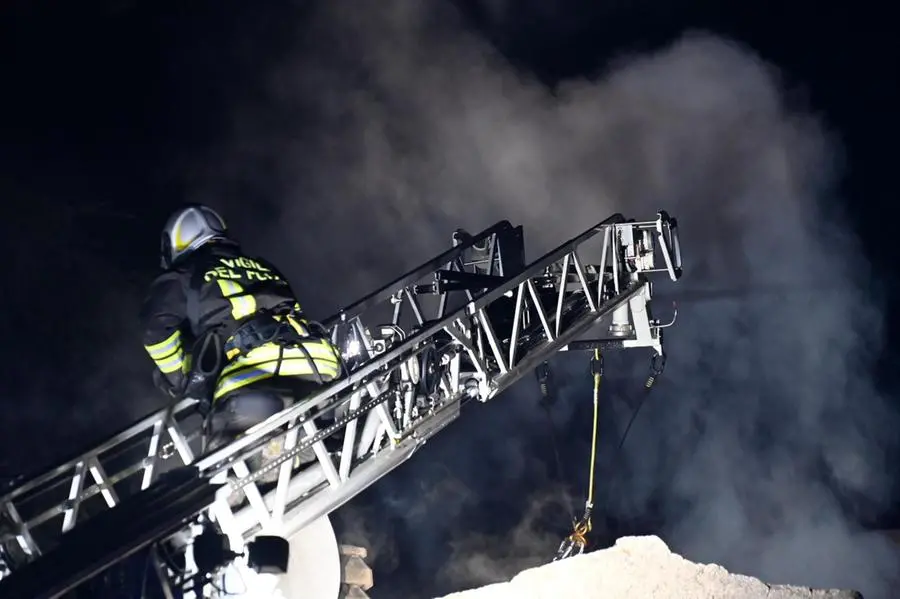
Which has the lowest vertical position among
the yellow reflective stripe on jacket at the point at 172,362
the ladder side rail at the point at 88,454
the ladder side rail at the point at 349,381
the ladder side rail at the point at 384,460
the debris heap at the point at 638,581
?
the debris heap at the point at 638,581

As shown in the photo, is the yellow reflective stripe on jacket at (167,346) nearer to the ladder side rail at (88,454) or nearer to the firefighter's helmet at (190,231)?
the ladder side rail at (88,454)

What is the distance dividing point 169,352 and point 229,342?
0.33 m

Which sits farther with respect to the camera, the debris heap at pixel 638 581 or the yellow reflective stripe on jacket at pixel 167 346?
the debris heap at pixel 638 581

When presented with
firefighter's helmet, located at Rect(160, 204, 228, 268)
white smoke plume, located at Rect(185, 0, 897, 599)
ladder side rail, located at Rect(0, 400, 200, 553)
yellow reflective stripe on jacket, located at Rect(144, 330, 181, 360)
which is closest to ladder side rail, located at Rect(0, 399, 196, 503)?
ladder side rail, located at Rect(0, 400, 200, 553)

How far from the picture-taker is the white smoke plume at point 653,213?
1182 centimetres

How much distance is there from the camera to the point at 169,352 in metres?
4.80

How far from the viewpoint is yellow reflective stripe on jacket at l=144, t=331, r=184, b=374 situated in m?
4.78

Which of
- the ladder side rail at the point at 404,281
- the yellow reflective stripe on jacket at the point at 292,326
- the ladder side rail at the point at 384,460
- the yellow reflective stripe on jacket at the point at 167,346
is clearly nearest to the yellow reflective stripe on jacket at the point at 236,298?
the yellow reflective stripe on jacket at the point at 292,326

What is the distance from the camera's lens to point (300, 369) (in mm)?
4805

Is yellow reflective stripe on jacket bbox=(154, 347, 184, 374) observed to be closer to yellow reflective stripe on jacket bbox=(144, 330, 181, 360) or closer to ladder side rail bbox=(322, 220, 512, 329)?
yellow reflective stripe on jacket bbox=(144, 330, 181, 360)

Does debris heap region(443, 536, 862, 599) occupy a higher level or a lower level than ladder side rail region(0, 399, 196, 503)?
lower

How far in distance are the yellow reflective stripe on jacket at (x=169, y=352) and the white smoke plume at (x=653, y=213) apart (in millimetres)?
6759

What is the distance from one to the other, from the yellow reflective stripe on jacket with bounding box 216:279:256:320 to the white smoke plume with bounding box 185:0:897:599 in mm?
6833

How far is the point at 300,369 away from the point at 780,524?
32.1 feet
